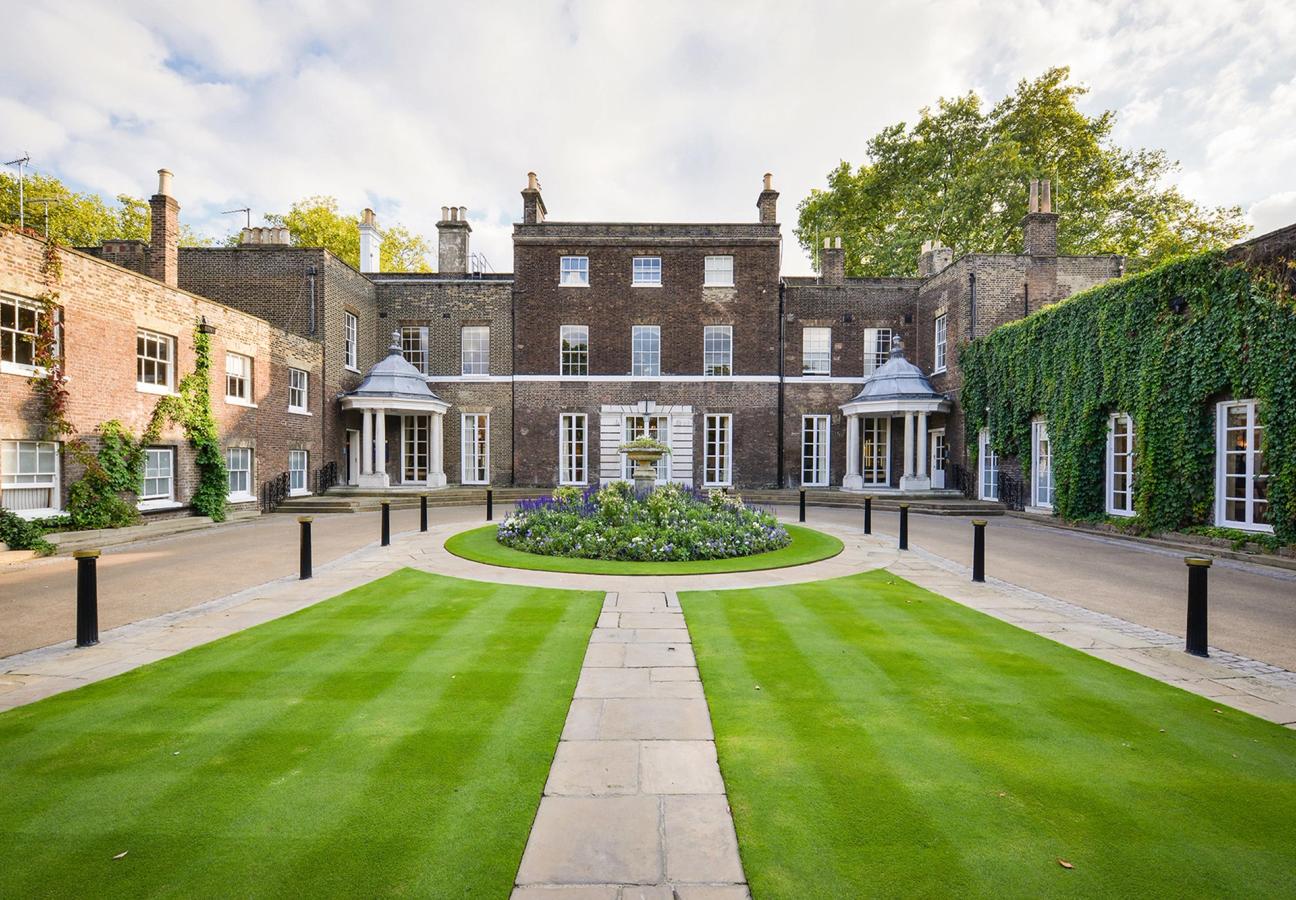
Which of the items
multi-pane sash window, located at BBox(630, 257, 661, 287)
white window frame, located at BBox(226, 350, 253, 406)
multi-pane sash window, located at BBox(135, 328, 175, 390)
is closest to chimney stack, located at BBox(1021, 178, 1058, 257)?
multi-pane sash window, located at BBox(630, 257, 661, 287)

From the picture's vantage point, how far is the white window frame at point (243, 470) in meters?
15.6

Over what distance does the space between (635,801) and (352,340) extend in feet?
73.2

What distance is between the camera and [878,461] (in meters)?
21.8

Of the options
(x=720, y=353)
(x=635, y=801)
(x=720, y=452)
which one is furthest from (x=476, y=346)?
(x=635, y=801)

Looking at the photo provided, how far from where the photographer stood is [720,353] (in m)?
22.1

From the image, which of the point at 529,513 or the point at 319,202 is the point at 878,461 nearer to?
the point at 529,513

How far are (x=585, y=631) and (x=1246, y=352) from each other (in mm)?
12958

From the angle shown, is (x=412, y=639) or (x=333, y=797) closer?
(x=333, y=797)

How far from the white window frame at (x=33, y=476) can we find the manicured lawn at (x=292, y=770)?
9.54 metres

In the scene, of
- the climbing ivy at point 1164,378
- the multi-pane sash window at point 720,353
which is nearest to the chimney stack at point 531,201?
the multi-pane sash window at point 720,353

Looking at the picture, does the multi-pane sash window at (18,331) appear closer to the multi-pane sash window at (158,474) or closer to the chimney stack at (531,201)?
the multi-pane sash window at (158,474)

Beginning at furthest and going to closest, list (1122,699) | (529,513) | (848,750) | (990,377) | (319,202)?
(319,202)
(990,377)
(529,513)
(1122,699)
(848,750)

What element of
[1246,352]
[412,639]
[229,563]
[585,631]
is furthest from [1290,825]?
[229,563]

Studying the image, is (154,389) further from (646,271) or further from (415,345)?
(646,271)
